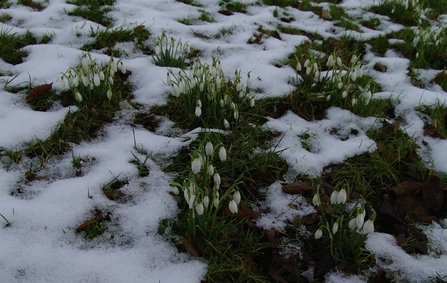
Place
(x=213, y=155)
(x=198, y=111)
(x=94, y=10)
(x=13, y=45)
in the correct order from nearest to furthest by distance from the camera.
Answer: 1. (x=213, y=155)
2. (x=198, y=111)
3. (x=13, y=45)
4. (x=94, y=10)

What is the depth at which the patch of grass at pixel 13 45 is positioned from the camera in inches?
130

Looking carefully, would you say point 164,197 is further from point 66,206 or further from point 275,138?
point 275,138

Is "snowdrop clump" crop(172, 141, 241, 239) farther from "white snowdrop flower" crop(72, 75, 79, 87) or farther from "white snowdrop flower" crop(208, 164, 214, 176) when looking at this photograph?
"white snowdrop flower" crop(72, 75, 79, 87)

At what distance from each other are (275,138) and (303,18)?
8.61ft

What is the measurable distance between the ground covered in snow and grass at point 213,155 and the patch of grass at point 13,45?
0.01 metres

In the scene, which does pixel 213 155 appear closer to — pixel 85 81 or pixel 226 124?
pixel 226 124

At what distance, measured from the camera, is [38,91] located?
9.41 feet

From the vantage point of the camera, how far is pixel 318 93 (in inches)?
125

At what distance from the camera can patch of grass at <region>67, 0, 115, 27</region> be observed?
409cm

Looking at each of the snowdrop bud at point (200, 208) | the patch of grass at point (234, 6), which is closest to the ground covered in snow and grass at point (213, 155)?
the snowdrop bud at point (200, 208)

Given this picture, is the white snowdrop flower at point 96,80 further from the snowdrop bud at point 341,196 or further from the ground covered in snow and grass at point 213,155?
the snowdrop bud at point 341,196

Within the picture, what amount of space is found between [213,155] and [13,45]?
2.36m

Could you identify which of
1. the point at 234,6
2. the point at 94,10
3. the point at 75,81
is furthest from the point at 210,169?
the point at 234,6

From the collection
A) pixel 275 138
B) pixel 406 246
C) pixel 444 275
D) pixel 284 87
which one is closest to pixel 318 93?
pixel 284 87
